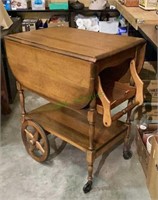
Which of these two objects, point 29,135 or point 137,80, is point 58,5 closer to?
point 29,135

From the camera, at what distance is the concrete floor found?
5.42 ft

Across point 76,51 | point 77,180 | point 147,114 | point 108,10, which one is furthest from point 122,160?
point 108,10

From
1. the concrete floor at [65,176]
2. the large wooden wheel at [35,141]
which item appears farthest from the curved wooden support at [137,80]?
the large wooden wheel at [35,141]

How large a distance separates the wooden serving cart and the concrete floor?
84 millimetres

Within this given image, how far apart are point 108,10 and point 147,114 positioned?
1.89m

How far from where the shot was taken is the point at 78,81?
133 centimetres

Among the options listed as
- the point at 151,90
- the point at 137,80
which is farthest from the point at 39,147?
the point at 151,90

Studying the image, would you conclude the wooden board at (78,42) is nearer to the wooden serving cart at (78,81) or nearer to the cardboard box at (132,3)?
the wooden serving cart at (78,81)

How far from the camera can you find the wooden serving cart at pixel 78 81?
1.33 meters

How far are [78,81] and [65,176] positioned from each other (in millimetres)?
807

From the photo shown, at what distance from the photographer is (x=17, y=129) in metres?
2.35

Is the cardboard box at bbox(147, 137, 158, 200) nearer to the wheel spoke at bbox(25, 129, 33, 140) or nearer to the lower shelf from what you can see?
the lower shelf

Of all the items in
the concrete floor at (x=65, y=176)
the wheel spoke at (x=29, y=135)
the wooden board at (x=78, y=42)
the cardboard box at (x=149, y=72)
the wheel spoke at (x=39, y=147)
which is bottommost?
the concrete floor at (x=65, y=176)

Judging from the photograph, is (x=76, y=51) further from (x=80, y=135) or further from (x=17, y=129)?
(x=17, y=129)
